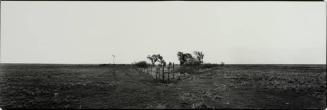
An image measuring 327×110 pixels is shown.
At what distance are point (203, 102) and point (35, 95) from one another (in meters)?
9.28

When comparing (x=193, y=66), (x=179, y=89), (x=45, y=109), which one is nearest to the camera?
(x=45, y=109)

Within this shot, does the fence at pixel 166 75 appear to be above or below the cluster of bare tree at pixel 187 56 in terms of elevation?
below

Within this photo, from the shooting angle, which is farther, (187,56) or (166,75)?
(166,75)

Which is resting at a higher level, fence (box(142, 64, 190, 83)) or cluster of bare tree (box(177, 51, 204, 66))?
cluster of bare tree (box(177, 51, 204, 66))

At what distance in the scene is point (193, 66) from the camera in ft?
124

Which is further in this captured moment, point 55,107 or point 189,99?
point 189,99

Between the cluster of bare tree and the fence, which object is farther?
the fence

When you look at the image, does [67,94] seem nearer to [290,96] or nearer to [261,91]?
[261,91]

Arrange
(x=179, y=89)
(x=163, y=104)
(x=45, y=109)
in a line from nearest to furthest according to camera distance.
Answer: (x=45, y=109)
(x=163, y=104)
(x=179, y=89)

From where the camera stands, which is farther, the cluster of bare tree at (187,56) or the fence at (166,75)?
the fence at (166,75)

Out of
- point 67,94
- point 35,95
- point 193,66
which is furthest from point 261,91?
point 193,66

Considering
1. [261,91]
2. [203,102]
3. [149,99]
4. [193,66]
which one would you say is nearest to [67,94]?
[149,99]

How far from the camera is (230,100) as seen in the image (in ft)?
46.3

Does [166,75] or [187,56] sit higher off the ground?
[187,56]
